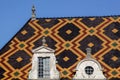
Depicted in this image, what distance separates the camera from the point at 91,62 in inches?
1542

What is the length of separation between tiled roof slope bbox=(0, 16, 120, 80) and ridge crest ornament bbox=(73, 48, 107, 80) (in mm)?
905

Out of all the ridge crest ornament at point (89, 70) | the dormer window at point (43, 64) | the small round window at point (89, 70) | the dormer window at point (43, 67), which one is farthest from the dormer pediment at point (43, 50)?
the small round window at point (89, 70)

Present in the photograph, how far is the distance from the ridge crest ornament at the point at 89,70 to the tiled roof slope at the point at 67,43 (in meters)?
0.90

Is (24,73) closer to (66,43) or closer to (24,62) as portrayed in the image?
(24,62)

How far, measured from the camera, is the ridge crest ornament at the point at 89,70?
127 ft

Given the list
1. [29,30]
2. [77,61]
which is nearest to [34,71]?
[77,61]

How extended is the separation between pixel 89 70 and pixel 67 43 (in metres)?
4.92

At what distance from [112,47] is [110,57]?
1.21 m

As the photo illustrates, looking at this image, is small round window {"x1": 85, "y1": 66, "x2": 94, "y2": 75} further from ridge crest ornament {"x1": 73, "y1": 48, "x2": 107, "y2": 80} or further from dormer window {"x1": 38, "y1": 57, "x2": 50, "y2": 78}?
dormer window {"x1": 38, "y1": 57, "x2": 50, "y2": 78}

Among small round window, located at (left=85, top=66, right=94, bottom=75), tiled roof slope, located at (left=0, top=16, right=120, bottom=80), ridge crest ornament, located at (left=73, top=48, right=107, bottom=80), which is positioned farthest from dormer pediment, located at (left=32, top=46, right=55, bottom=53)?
small round window, located at (left=85, top=66, right=94, bottom=75)

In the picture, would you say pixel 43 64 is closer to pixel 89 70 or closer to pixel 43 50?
pixel 43 50

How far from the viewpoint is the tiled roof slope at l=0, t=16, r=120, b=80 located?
40.8 meters

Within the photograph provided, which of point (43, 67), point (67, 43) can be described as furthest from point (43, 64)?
point (67, 43)

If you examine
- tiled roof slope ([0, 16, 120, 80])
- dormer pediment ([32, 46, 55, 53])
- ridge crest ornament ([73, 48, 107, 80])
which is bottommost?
ridge crest ornament ([73, 48, 107, 80])
